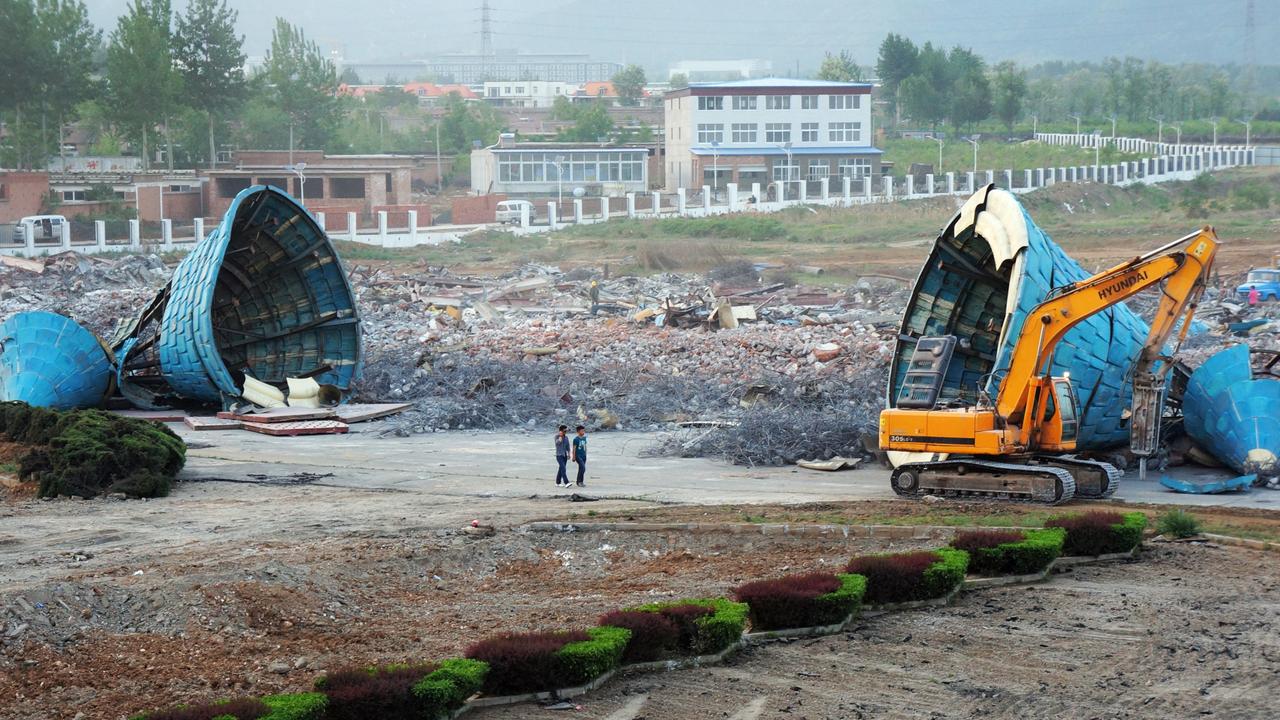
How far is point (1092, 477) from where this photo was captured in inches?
822

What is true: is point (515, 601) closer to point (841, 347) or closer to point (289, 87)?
point (841, 347)

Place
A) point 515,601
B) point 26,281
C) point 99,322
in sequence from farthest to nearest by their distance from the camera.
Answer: point 26,281
point 99,322
point 515,601

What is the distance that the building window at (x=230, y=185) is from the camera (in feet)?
242

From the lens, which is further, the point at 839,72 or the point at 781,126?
the point at 839,72

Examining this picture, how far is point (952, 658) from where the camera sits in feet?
43.9

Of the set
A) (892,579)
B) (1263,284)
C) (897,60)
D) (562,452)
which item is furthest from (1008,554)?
(897,60)

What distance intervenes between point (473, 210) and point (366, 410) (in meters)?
49.1

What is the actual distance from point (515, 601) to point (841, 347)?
1994cm

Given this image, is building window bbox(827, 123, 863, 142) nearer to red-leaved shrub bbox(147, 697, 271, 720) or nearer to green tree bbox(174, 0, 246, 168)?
green tree bbox(174, 0, 246, 168)

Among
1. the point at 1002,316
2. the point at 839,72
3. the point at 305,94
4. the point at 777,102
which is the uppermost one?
the point at 839,72

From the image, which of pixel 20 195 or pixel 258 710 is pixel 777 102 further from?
pixel 258 710

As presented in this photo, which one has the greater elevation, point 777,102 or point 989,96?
point 989,96

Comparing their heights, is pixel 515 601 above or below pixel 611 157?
below

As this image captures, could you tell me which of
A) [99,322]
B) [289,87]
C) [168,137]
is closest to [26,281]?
[99,322]
